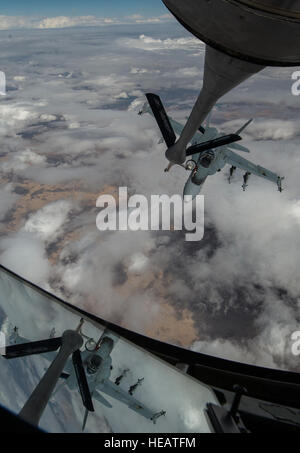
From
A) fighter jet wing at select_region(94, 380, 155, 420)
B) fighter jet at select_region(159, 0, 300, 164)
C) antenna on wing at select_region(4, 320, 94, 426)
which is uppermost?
fighter jet at select_region(159, 0, 300, 164)

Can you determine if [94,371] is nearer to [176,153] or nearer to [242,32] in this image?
[176,153]

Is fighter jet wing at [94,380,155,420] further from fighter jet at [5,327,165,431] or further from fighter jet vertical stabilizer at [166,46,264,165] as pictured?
fighter jet vertical stabilizer at [166,46,264,165]

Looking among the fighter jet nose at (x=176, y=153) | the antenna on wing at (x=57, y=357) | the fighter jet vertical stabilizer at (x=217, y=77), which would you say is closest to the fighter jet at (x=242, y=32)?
the fighter jet vertical stabilizer at (x=217, y=77)

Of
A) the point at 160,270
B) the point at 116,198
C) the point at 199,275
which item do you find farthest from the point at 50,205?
the point at 199,275

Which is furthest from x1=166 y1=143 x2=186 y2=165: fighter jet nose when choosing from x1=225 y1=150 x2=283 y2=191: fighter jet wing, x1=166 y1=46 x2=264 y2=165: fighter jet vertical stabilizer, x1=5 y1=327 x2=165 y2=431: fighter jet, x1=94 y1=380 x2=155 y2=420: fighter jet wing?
x1=225 y1=150 x2=283 y2=191: fighter jet wing

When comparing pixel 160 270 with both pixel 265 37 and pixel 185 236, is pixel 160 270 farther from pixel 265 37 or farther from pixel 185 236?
pixel 265 37

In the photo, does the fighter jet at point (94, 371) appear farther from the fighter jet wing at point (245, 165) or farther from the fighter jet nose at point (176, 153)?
the fighter jet wing at point (245, 165)

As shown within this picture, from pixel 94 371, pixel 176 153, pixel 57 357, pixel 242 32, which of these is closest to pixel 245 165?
pixel 176 153

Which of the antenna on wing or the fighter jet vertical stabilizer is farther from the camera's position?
the antenna on wing
